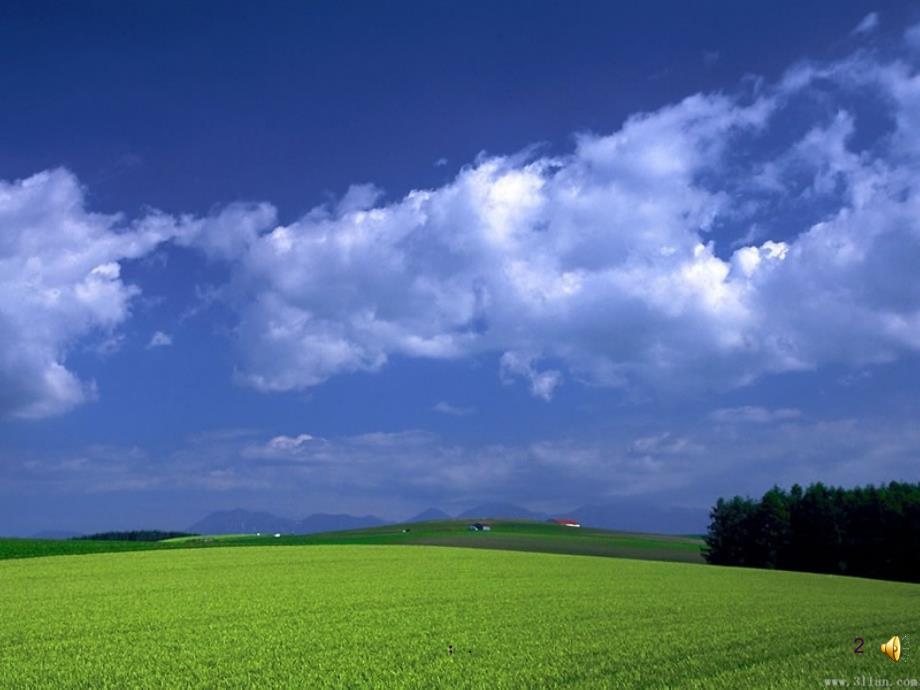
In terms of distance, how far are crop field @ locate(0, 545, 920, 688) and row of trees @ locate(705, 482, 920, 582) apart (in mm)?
48934

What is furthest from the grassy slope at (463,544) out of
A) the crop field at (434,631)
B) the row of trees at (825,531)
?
the crop field at (434,631)

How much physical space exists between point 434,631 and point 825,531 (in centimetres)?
7504

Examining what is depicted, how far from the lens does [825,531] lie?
82.1m

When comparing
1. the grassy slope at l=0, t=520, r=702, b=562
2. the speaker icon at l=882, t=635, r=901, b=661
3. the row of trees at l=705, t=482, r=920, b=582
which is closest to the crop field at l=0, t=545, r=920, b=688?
the speaker icon at l=882, t=635, r=901, b=661

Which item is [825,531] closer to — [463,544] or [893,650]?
[463,544]

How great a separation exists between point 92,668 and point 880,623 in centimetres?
1876

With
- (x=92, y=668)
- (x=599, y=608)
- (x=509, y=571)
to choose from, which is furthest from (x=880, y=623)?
(x=509, y=571)

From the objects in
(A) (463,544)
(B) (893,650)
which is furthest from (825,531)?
(B) (893,650)

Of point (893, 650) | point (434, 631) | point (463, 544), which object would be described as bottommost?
point (463, 544)

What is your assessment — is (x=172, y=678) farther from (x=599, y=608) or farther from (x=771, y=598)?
(x=771, y=598)

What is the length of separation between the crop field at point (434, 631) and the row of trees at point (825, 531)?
161 ft

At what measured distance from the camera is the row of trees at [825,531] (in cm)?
7644

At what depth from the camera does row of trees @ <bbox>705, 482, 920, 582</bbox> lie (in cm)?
7644

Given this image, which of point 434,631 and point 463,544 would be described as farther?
point 463,544
